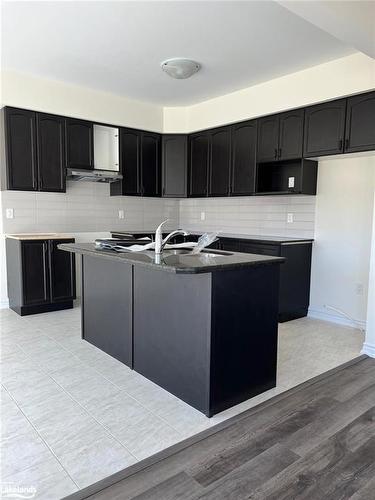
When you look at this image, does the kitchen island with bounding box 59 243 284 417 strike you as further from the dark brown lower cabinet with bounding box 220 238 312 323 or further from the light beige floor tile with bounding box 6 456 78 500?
the dark brown lower cabinet with bounding box 220 238 312 323

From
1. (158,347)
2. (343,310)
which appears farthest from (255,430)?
(343,310)

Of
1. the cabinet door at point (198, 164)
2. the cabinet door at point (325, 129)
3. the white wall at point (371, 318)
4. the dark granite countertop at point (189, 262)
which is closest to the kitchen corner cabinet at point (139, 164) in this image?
the cabinet door at point (198, 164)

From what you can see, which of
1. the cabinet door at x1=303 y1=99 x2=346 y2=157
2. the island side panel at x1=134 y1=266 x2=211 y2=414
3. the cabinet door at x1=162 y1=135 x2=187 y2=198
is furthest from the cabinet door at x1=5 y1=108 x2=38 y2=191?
the cabinet door at x1=303 y1=99 x2=346 y2=157

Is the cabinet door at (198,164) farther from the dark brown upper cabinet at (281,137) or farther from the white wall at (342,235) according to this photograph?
the white wall at (342,235)

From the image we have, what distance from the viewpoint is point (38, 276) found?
4.27 metres

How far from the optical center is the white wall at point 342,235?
3.92 meters

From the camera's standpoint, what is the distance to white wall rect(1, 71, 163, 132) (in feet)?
13.8

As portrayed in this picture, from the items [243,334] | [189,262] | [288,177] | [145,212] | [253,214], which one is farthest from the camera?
[145,212]

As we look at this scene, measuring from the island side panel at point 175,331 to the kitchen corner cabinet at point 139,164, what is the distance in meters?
2.81

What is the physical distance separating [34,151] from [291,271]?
3.31 m

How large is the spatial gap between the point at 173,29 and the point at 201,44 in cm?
38

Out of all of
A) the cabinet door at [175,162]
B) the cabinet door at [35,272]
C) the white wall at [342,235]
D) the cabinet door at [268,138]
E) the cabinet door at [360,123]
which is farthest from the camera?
the cabinet door at [175,162]

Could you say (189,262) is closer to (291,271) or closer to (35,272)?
(291,271)

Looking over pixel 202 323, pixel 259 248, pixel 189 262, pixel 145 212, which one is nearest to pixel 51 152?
pixel 145 212
